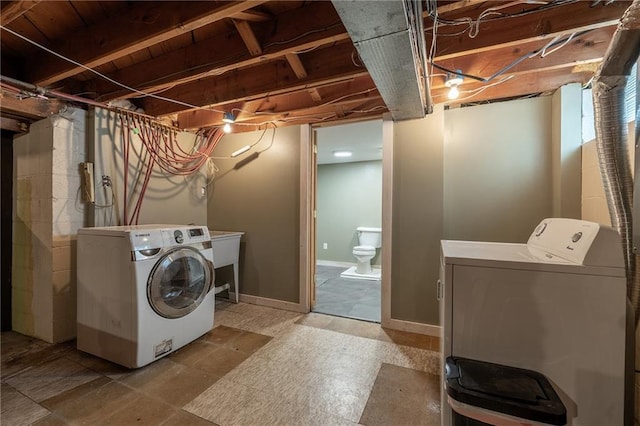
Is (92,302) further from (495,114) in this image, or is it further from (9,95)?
(495,114)

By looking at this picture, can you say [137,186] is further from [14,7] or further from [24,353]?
[14,7]

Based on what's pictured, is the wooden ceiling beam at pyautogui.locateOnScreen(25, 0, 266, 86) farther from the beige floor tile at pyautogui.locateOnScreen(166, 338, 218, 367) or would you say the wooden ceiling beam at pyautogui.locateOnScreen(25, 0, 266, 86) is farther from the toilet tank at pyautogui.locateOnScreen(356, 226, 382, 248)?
the toilet tank at pyautogui.locateOnScreen(356, 226, 382, 248)

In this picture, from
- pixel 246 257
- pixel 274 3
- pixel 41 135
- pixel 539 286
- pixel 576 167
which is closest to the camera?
pixel 539 286

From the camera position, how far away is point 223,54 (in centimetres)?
182

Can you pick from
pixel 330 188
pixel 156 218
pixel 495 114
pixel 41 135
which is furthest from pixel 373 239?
pixel 41 135

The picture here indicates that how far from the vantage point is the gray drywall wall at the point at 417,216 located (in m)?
2.40

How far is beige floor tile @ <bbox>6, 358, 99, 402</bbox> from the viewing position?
5.36 ft

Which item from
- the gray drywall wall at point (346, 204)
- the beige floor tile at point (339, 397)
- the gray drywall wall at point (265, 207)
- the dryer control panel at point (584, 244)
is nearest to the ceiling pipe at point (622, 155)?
the dryer control panel at point (584, 244)

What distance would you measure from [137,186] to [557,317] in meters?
3.32

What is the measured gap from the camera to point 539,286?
1.05m

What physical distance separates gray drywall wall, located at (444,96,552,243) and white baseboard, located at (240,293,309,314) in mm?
1681

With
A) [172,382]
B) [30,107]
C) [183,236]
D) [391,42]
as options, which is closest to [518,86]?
[391,42]

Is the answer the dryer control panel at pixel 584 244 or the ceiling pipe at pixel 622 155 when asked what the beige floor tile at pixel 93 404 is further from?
the ceiling pipe at pixel 622 155

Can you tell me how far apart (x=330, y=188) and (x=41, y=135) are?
4095 millimetres
